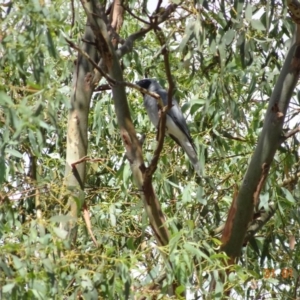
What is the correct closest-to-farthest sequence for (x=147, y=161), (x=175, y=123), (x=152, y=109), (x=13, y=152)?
(x=13, y=152) → (x=147, y=161) → (x=152, y=109) → (x=175, y=123)

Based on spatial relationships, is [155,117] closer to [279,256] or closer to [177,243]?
[279,256]

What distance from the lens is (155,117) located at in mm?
4742

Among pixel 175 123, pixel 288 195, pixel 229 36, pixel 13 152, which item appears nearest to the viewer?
pixel 13 152

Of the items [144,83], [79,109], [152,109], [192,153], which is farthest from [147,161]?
[144,83]

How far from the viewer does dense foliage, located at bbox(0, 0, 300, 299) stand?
271cm

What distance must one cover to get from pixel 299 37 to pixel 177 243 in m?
1.03

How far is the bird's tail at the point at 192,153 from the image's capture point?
4.32 m

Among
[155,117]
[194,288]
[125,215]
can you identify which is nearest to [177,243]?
[194,288]

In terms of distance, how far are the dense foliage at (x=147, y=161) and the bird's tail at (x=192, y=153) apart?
0.19ft

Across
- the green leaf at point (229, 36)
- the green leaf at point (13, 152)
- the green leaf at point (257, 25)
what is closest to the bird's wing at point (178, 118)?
the green leaf at point (229, 36)

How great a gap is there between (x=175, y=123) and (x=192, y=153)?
27.2 inches

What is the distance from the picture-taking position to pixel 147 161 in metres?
4.38

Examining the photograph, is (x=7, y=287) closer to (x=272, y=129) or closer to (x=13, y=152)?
(x=13, y=152)

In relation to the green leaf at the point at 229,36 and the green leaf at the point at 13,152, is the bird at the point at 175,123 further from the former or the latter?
the green leaf at the point at 13,152
